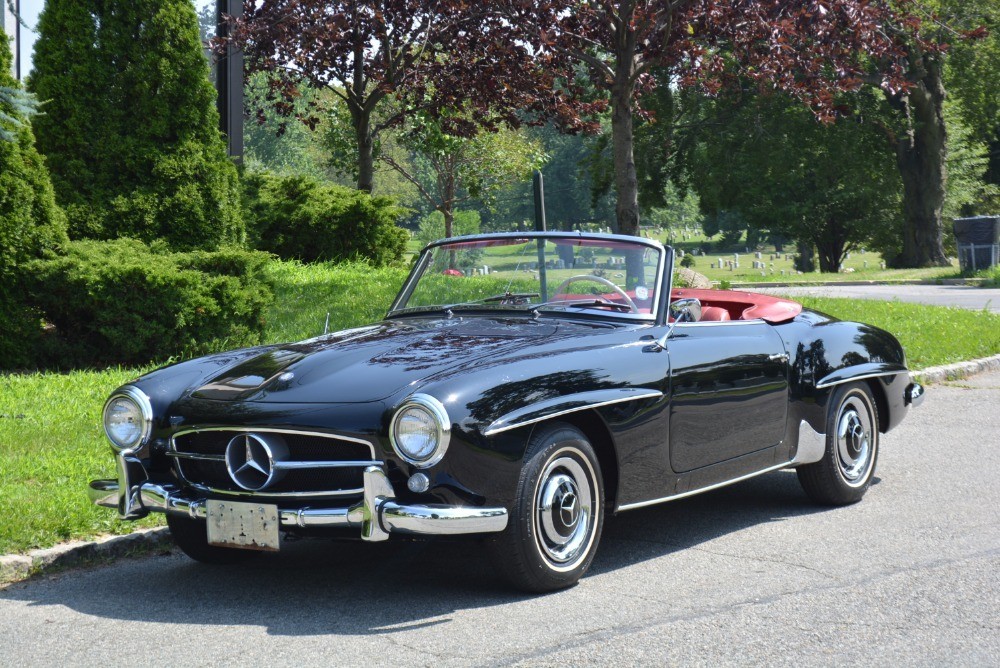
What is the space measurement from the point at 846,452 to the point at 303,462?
10.7ft

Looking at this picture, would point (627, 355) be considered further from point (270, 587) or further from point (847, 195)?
point (847, 195)

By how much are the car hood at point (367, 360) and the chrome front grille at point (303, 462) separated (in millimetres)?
155

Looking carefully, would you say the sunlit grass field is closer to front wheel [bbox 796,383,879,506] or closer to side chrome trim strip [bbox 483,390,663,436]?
side chrome trim strip [bbox 483,390,663,436]

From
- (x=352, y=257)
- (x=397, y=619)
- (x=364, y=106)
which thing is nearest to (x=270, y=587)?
(x=397, y=619)

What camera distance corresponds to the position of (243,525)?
459 cm

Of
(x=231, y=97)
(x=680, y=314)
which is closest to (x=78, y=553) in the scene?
(x=680, y=314)

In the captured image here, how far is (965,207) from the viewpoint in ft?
166

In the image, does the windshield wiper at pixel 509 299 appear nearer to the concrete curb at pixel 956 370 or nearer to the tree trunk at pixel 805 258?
the concrete curb at pixel 956 370

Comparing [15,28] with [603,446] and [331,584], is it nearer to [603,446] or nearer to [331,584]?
[331,584]

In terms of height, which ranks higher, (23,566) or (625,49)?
(625,49)

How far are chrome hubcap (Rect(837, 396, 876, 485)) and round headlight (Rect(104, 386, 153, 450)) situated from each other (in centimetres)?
357

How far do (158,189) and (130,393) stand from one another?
22.2ft

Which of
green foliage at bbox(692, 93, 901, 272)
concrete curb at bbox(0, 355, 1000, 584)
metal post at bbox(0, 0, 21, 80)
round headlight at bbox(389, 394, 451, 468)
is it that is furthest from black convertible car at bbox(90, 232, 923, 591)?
green foliage at bbox(692, 93, 901, 272)

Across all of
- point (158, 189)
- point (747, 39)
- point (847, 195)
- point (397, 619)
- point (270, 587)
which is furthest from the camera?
point (847, 195)
